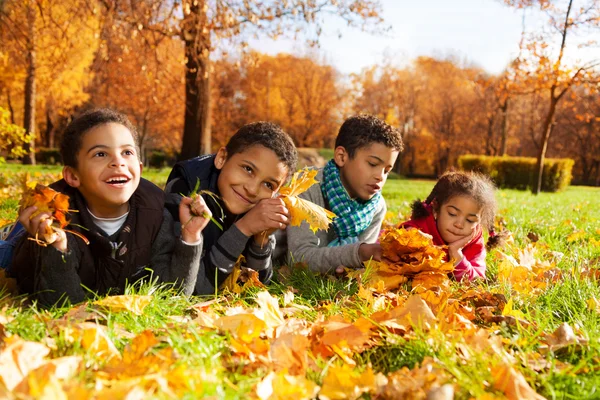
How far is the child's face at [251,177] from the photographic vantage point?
2.79 metres

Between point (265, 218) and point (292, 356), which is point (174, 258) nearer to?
point (265, 218)

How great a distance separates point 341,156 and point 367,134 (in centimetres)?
27

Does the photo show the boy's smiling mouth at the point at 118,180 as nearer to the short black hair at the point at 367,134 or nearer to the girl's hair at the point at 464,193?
the short black hair at the point at 367,134

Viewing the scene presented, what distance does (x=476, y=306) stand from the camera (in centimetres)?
255

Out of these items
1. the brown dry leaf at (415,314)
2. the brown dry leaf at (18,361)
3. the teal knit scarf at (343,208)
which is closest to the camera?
the brown dry leaf at (18,361)

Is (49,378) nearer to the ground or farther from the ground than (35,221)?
nearer to the ground

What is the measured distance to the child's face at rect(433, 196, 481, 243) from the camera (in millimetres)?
3340

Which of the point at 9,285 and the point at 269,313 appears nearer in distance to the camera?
the point at 269,313

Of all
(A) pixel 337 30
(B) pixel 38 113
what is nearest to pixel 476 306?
(A) pixel 337 30

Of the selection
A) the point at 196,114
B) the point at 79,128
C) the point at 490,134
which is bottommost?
the point at 79,128

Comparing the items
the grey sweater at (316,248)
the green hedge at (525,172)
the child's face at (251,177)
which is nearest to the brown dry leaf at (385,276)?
the grey sweater at (316,248)

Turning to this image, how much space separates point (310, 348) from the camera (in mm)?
1767

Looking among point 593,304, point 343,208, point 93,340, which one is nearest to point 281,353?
point 93,340

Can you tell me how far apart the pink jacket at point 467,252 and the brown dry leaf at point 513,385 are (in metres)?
1.64
